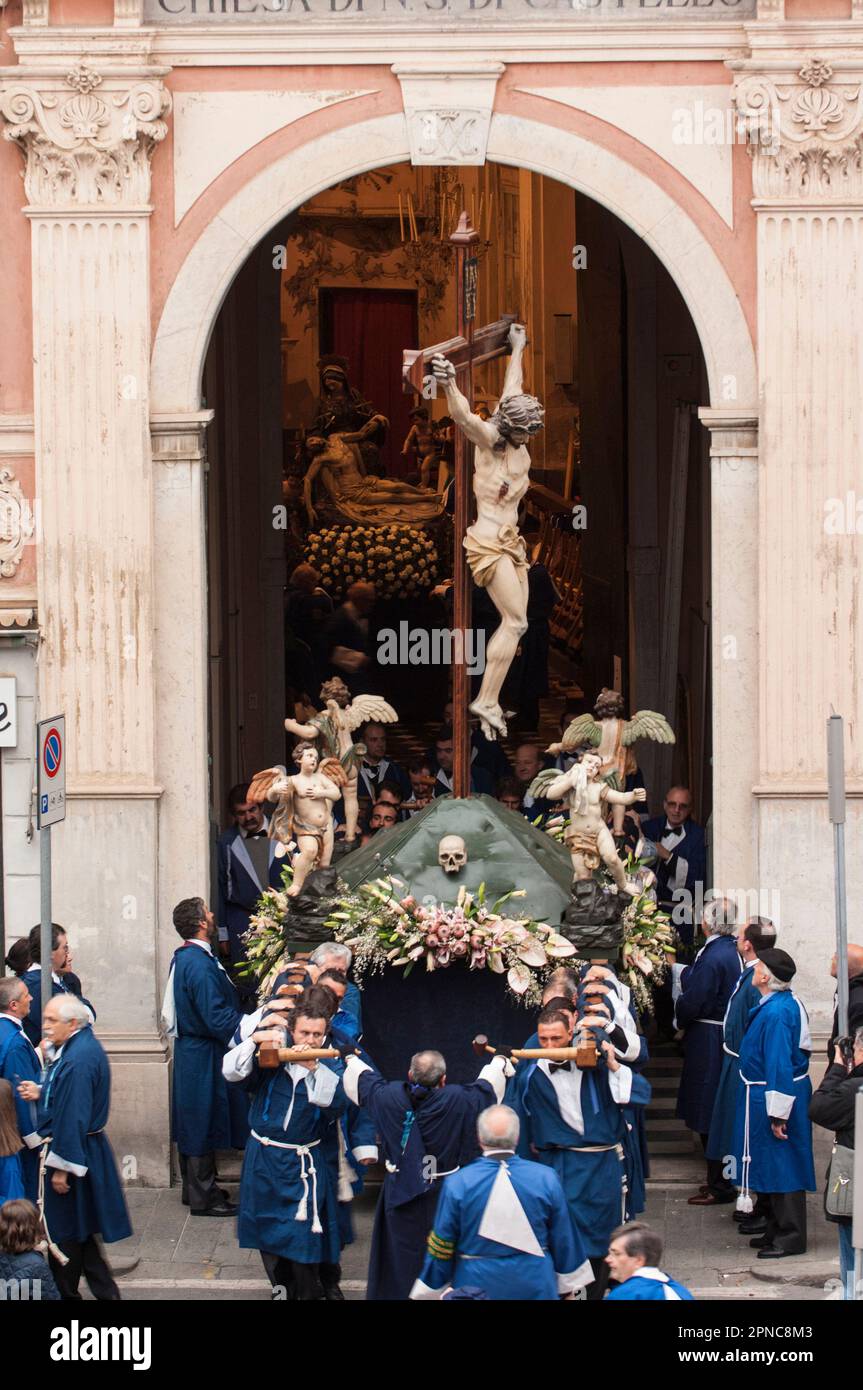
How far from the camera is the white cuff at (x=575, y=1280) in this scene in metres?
12.3

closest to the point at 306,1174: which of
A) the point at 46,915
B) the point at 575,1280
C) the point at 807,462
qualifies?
the point at 46,915

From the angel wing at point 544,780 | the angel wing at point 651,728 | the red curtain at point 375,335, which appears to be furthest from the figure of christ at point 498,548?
the red curtain at point 375,335

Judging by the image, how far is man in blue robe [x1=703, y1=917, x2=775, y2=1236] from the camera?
16.0 meters

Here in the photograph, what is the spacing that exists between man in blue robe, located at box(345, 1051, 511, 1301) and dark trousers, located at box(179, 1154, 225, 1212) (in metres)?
2.78

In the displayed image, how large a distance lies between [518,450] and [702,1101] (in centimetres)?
390

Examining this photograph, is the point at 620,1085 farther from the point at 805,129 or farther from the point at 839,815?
the point at 805,129

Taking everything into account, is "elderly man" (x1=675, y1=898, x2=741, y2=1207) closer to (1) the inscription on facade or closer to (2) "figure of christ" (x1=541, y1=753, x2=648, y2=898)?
(2) "figure of christ" (x1=541, y1=753, x2=648, y2=898)

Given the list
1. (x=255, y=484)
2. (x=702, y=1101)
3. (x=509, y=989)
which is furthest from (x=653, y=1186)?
(x=255, y=484)

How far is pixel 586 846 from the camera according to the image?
16.2 m

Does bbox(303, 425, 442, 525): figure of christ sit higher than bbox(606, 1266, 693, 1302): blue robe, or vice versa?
bbox(303, 425, 442, 525): figure of christ

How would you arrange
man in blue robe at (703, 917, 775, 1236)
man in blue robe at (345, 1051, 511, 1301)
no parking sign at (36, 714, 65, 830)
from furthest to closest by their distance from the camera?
man in blue robe at (703, 917, 775, 1236)
no parking sign at (36, 714, 65, 830)
man in blue robe at (345, 1051, 511, 1301)

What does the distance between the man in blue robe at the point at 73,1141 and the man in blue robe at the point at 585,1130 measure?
2.07 metres

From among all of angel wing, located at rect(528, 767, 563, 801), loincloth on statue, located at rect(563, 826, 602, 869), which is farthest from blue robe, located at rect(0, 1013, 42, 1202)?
angel wing, located at rect(528, 767, 563, 801)

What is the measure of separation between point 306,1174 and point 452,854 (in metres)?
2.57
